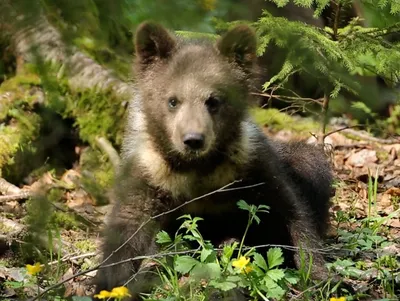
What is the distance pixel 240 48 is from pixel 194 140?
0.98m

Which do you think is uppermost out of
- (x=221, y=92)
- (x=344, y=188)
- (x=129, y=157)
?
(x=221, y=92)

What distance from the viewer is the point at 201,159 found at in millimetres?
5559

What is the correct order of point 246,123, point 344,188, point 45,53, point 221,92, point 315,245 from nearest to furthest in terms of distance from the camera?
point 45,53 → point 221,92 → point 315,245 → point 246,123 → point 344,188

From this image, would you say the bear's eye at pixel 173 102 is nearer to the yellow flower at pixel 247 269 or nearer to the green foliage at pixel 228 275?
the green foliage at pixel 228 275

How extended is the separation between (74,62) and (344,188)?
600 centimetres

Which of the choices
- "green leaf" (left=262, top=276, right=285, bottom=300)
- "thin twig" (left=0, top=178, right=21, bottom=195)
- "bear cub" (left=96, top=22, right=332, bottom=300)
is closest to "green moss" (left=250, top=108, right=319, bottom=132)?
"thin twig" (left=0, top=178, right=21, bottom=195)

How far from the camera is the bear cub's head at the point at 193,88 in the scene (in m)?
5.20

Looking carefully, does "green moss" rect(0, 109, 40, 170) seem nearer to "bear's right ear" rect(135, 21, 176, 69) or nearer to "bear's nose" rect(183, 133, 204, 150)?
"bear's right ear" rect(135, 21, 176, 69)

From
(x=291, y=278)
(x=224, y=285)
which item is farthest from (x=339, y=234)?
(x=224, y=285)

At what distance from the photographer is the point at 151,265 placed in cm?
525

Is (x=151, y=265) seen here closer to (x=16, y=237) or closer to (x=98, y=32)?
(x=16, y=237)

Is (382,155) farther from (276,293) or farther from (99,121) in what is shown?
(276,293)

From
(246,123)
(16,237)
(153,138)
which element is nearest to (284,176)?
(246,123)

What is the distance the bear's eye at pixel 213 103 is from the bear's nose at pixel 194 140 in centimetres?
27
